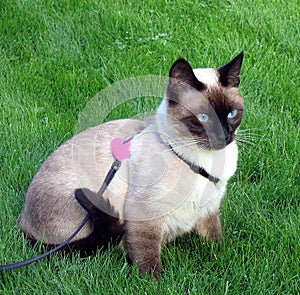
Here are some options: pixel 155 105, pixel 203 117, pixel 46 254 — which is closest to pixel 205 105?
pixel 203 117

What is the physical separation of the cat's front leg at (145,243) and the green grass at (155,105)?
6 centimetres

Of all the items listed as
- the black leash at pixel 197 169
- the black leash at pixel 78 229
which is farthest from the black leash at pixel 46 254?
the black leash at pixel 197 169

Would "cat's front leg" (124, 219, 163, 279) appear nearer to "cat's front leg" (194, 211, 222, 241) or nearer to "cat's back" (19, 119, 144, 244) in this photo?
"cat's back" (19, 119, 144, 244)

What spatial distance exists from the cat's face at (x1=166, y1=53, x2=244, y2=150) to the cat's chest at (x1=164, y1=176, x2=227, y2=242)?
204 mm

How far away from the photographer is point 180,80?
2.58m

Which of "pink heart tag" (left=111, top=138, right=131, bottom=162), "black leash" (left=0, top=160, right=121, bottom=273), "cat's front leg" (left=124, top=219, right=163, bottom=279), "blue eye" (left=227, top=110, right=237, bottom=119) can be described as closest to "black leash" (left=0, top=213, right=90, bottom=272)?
"black leash" (left=0, top=160, right=121, bottom=273)

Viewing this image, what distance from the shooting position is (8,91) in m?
4.18

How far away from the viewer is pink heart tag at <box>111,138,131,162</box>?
8.97ft

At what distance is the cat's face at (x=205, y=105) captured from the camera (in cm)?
257

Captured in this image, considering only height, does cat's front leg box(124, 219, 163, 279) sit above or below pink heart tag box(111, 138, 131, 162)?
below

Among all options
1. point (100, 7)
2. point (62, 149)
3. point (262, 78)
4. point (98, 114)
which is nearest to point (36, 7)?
point (100, 7)

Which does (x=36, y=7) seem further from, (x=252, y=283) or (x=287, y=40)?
(x=252, y=283)

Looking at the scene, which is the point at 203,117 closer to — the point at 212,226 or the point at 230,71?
the point at 230,71

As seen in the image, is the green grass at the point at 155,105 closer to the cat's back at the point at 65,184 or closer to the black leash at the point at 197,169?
the cat's back at the point at 65,184
